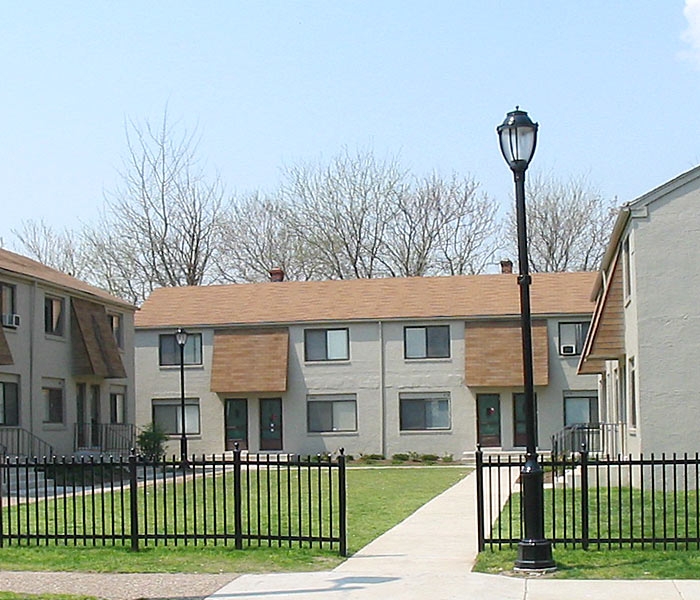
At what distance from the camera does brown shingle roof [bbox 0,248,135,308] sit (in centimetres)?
3309

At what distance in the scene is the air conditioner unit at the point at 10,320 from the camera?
31.9m

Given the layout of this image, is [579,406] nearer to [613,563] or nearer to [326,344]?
[326,344]

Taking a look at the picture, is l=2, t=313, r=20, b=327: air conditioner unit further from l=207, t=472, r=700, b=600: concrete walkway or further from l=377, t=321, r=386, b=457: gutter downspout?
l=207, t=472, r=700, b=600: concrete walkway

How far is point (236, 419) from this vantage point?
46.7 metres

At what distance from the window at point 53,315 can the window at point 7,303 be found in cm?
213

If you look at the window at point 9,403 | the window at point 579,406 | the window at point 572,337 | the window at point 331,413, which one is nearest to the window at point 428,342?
the window at point 331,413

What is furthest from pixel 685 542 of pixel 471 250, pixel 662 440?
pixel 471 250

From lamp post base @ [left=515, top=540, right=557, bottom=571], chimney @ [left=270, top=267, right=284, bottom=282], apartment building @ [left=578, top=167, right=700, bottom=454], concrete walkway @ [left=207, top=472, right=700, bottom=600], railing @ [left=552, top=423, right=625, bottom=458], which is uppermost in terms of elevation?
chimney @ [left=270, top=267, right=284, bottom=282]

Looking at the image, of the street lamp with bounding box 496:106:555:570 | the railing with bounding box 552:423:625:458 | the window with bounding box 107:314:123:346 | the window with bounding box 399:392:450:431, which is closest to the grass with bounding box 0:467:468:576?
the street lamp with bounding box 496:106:555:570

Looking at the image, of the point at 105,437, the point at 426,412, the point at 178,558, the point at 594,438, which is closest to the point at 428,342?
the point at 426,412

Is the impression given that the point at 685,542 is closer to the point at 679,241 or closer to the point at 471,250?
the point at 679,241

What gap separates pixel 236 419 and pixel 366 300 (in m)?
7.03

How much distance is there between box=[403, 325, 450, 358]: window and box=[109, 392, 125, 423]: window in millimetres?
11342

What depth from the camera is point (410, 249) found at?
6000 centimetres
